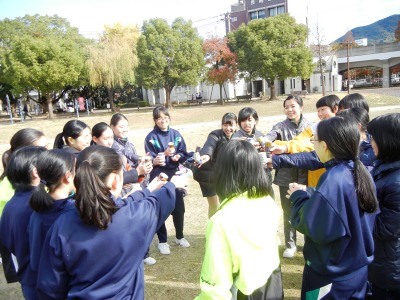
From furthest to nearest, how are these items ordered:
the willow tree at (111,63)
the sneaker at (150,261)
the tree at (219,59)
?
the tree at (219,59), the willow tree at (111,63), the sneaker at (150,261)

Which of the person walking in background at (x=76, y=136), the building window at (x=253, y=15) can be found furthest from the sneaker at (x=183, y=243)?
the building window at (x=253, y=15)

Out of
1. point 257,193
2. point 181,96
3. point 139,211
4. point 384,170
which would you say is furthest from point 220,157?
point 181,96

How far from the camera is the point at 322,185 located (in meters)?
1.69

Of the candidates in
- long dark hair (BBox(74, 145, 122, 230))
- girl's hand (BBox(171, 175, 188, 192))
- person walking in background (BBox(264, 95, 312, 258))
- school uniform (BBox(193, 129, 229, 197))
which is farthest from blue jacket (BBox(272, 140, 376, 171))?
long dark hair (BBox(74, 145, 122, 230))

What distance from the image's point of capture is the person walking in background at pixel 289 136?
3.38m

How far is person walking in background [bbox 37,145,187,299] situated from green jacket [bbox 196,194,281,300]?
1.20ft

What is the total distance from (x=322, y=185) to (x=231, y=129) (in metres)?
1.98

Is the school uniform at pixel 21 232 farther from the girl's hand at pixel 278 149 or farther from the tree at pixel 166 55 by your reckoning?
the tree at pixel 166 55

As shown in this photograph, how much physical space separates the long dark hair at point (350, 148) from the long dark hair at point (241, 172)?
0.43 metres

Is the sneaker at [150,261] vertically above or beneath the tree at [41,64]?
beneath

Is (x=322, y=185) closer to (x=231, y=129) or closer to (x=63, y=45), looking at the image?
(x=231, y=129)

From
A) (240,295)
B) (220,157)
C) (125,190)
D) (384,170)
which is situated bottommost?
(240,295)

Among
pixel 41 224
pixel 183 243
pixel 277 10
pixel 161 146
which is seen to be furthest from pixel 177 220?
pixel 277 10

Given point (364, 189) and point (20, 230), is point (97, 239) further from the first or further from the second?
point (364, 189)
